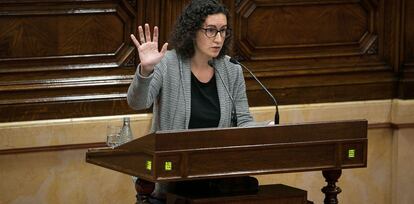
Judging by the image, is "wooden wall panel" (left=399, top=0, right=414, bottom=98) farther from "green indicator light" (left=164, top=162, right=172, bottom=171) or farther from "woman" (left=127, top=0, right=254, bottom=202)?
"green indicator light" (left=164, top=162, right=172, bottom=171)

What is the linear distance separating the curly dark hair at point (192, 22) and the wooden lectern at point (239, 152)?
2.14 ft

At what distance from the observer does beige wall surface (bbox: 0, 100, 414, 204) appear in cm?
581

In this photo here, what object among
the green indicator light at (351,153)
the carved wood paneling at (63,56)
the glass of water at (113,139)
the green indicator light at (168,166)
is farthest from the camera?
the carved wood paneling at (63,56)

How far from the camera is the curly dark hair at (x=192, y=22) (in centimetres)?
498

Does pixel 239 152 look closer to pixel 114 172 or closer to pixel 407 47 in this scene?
pixel 114 172

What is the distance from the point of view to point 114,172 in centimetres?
607

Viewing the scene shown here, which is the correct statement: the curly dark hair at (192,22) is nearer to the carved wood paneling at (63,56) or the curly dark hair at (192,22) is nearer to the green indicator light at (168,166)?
the green indicator light at (168,166)

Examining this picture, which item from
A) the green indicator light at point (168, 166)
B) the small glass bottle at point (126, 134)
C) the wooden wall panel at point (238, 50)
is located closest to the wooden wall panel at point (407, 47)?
the wooden wall panel at point (238, 50)

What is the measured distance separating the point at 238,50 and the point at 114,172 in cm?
101

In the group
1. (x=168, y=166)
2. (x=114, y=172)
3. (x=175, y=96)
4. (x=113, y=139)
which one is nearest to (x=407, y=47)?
(x=114, y=172)

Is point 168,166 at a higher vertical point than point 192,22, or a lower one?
lower

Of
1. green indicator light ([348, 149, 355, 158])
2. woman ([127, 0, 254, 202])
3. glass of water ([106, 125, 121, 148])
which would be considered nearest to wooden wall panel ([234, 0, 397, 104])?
woman ([127, 0, 254, 202])

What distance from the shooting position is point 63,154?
5910 millimetres

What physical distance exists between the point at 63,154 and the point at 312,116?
1.53m
